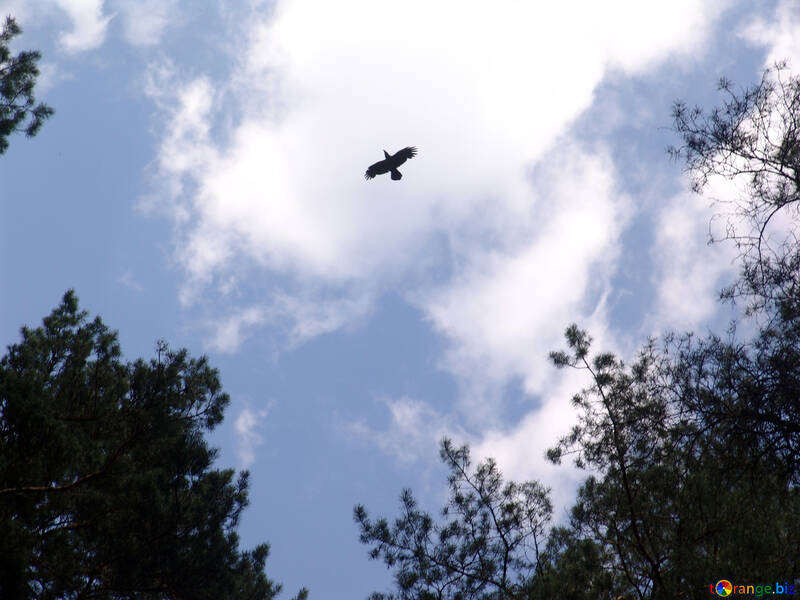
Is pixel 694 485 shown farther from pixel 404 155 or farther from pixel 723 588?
pixel 404 155

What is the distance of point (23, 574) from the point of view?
7070mm

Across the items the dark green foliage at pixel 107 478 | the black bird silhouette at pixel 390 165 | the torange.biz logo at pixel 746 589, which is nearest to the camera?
the torange.biz logo at pixel 746 589

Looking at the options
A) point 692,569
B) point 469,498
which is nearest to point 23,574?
point 469,498

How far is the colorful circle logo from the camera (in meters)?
5.28

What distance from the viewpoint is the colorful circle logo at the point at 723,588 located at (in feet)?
17.3

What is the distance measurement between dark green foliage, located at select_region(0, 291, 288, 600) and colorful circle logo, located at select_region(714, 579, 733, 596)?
6303 mm

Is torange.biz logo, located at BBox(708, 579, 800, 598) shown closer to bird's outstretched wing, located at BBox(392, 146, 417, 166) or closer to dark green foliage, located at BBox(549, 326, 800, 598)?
dark green foliage, located at BBox(549, 326, 800, 598)

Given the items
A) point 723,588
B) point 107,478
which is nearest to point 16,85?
point 107,478

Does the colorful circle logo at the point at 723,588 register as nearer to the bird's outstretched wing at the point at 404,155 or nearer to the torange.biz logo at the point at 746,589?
the torange.biz logo at the point at 746,589

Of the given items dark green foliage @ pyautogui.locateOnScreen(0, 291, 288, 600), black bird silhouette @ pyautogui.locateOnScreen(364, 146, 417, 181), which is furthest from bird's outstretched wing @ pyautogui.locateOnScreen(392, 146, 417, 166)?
dark green foliage @ pyautogui.locateOnScreen(0, 291, 288, 600)

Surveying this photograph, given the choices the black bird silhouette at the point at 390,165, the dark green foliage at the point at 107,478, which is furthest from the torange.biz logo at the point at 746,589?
the black bird silhouette at the point at 390,165

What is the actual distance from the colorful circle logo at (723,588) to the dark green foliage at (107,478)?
248 inches

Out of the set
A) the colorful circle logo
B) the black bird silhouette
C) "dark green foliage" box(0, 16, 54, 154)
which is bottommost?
the colorful circle logo

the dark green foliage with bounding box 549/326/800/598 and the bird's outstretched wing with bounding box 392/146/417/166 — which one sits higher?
the bird's outstretched wing with bounding box 392/146/417/166
